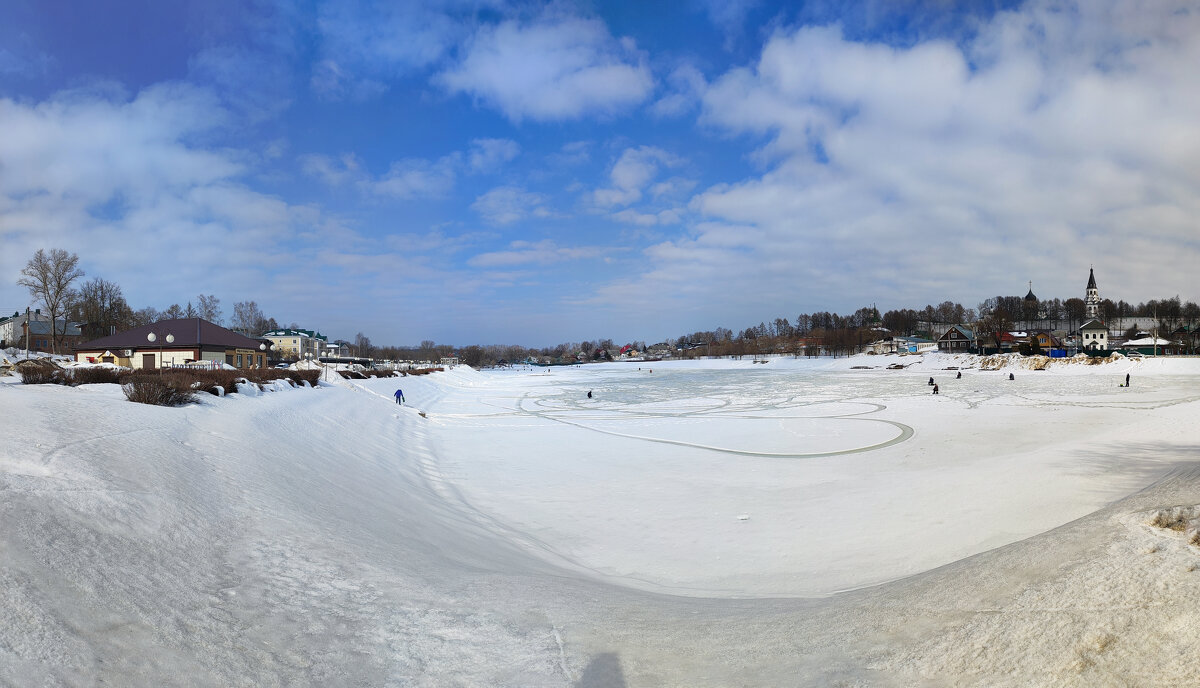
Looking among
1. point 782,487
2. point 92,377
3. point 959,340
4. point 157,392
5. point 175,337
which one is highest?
point 175,337

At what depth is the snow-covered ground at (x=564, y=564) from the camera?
3.56 m

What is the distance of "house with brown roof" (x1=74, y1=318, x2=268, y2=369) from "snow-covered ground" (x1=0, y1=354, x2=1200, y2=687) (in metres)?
38.7

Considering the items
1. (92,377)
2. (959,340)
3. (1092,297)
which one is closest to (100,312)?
(92,377)

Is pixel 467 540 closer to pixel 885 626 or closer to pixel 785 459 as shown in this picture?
pixel 885 626

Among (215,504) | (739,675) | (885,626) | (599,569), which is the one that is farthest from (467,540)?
(885,626)

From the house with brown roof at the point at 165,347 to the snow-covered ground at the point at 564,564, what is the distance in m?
38.7

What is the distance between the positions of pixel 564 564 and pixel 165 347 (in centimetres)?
5140

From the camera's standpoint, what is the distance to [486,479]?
13133mm

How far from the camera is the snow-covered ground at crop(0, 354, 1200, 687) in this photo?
3.56 meters

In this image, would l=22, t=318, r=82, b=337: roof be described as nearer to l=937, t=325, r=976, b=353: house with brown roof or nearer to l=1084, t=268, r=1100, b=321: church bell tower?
l=937, t=325, r=976, b=353: house with brown roof

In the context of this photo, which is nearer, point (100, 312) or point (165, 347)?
point (165, 347)

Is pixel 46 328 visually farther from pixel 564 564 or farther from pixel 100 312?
pixel 564 564

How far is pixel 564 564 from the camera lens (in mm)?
7516

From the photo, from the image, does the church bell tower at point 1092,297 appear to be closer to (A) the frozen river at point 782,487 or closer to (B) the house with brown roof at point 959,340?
(B) the house with brown roof at point 959,340
